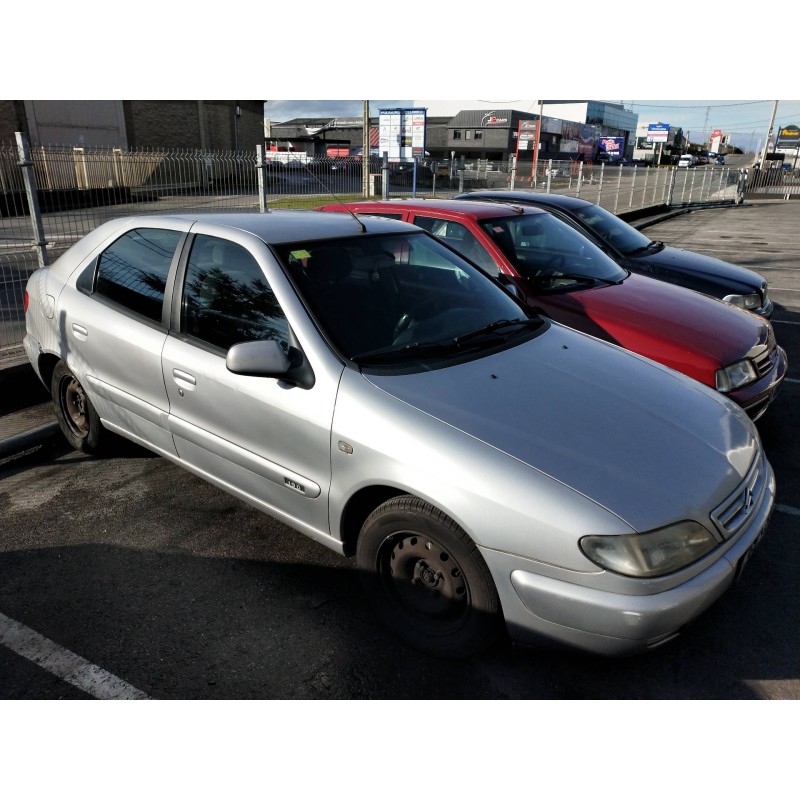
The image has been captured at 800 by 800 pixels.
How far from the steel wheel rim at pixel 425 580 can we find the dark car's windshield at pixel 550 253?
3.04 meters

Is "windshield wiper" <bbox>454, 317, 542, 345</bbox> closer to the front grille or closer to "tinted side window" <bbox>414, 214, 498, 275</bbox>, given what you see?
the front grille

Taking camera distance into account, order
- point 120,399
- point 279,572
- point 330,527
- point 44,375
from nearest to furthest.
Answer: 1. point 330,527
2. point 279,572
3. point 120,399
4. point 44,375

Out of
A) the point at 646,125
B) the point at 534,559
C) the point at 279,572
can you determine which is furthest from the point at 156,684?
the point at 646,125

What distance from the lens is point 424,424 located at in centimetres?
250

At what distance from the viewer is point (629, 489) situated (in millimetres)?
2309

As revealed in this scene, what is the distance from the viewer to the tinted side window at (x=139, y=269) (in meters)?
3.53

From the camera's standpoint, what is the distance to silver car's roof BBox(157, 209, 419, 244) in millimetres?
3299

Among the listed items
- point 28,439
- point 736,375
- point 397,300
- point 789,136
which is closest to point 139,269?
point 397,300

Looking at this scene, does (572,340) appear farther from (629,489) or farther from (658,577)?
(658,577)

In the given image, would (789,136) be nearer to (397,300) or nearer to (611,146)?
(611,146)

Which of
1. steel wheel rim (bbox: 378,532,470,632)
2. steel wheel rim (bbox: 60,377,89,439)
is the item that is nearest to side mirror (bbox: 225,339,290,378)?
steel wheel rim (bbox: 378,532,470,632)

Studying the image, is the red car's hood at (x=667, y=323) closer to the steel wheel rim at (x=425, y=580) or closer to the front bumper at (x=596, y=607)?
the front bumper at (x=596, y=607)

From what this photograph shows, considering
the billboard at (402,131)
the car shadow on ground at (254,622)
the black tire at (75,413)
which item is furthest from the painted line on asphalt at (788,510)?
the billboard at (402,131)

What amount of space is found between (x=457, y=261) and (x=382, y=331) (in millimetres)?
1016
